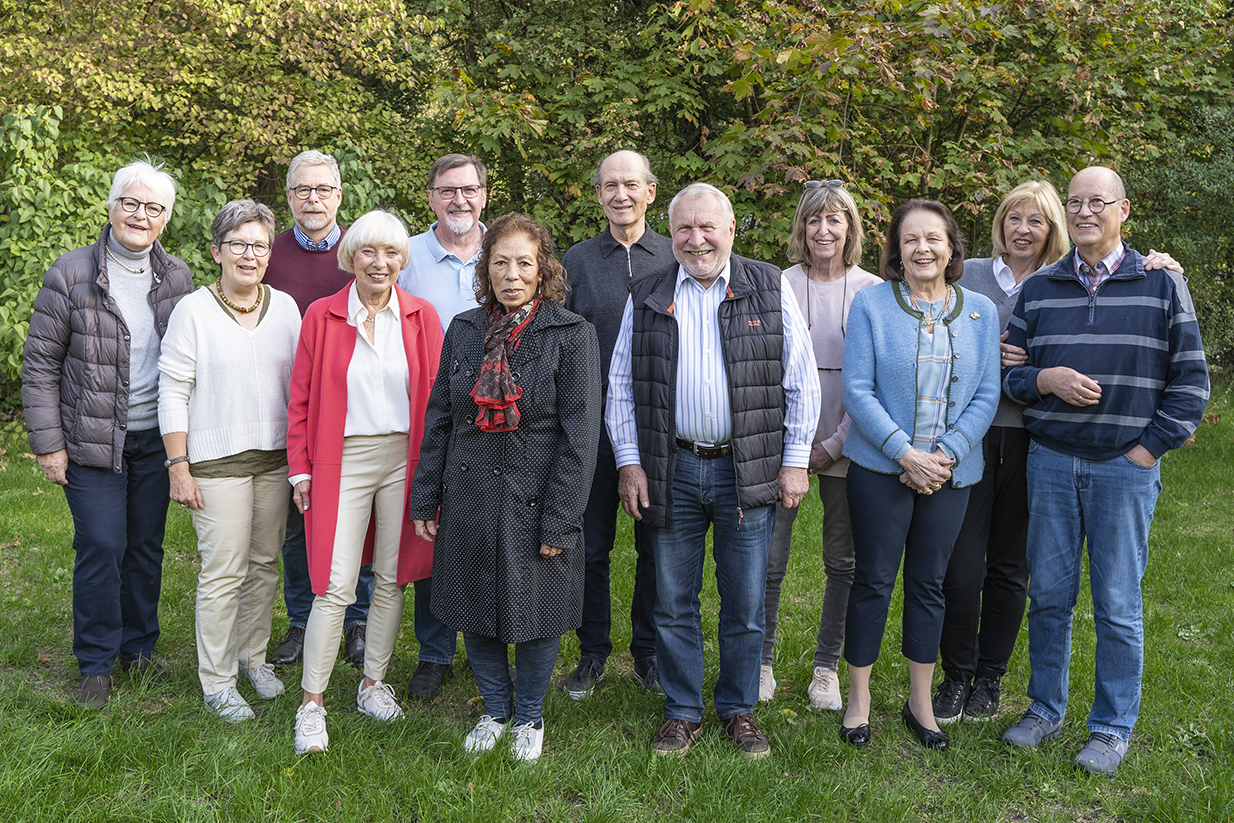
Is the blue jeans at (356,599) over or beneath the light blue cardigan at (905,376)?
beneath

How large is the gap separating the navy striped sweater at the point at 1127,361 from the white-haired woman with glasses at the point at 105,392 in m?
3.90

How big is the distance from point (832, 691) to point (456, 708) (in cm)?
179

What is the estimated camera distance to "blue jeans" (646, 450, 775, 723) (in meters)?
3.67

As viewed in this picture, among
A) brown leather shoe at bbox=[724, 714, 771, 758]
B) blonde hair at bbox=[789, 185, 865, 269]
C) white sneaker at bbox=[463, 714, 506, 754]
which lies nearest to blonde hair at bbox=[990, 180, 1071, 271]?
blonde hair at bbox=[789, 185, 865, 269]

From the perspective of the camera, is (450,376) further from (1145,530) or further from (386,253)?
(1145,530)

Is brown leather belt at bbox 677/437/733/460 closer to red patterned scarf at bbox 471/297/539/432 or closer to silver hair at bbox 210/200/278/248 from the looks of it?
red patterned scarf at bbox 471/297/539/432

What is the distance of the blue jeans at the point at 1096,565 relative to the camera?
3.65 m

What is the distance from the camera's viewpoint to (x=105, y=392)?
156 inches

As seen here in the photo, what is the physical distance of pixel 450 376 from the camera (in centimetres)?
364

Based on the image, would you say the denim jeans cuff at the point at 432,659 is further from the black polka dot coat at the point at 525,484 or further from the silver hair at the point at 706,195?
the silver hair at the point at 706,195

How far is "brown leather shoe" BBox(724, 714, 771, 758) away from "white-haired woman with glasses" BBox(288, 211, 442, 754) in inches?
59.4

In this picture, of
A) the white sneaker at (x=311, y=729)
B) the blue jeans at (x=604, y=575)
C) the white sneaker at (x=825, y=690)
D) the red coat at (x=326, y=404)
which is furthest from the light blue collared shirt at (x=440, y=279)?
the white sneaker at (x=825, y=690)

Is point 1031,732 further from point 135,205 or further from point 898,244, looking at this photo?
point 135,205

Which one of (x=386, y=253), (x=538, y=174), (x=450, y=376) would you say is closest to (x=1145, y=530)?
(x=450, y=376)
